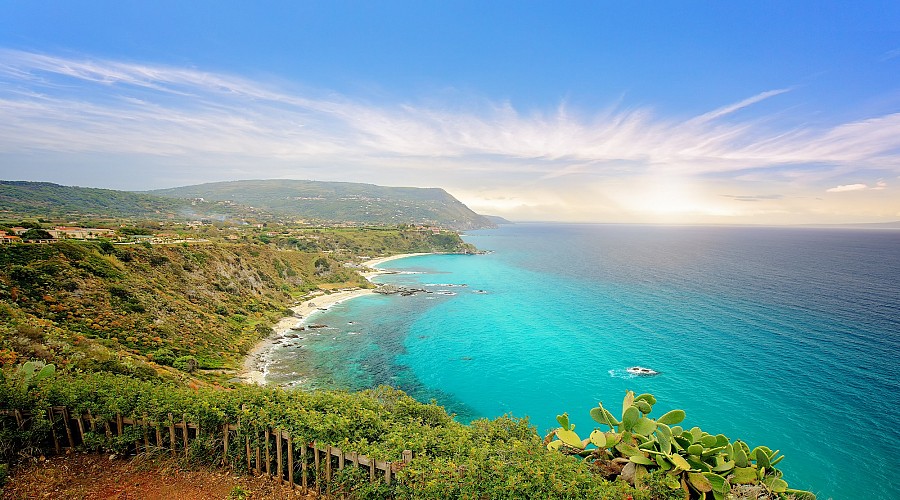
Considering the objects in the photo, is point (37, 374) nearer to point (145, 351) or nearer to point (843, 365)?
point (145, 351)

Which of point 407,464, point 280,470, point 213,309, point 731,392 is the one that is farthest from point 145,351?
point 731,392

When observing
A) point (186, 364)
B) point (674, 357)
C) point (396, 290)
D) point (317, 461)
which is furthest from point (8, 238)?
point (674, 357)

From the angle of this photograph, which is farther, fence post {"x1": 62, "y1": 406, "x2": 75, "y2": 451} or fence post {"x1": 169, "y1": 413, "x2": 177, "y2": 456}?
fence post {"x1": 62, "y1": 406, "x2": 75, "y2": 451}

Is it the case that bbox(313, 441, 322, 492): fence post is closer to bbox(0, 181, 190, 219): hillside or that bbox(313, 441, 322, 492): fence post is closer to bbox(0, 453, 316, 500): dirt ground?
bbox(0, 453, 316, 500): dirt ground

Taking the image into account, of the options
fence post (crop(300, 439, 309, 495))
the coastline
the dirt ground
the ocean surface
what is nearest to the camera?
the dirt ground

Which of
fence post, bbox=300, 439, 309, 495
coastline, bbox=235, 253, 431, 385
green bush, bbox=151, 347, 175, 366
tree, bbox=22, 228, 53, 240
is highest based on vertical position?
tree, bbox=22, 228, 53, 240

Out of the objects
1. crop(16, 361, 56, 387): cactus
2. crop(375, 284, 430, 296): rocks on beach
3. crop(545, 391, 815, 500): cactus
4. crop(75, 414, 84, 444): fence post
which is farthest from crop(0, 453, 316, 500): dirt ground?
crop(375, 284, 430, 296): rocks on beach

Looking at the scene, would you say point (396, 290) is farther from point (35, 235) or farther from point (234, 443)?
point (234, 443)
